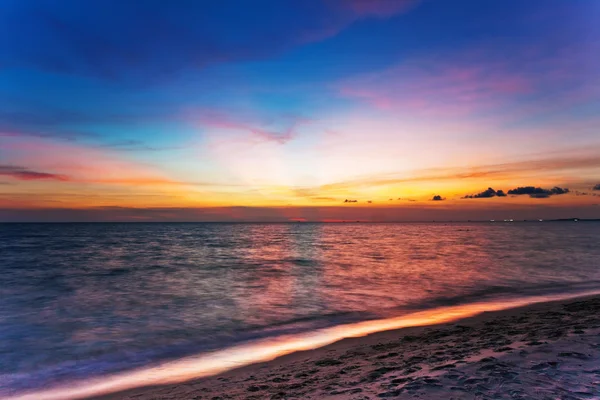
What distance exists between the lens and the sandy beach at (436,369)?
6109 millimetres

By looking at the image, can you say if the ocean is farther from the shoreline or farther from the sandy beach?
the sandy beach

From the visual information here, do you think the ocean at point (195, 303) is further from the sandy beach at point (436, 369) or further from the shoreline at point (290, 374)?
the sandy beach at point (436, 369)

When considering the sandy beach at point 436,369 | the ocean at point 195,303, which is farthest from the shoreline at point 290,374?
the ocean at point 195,303

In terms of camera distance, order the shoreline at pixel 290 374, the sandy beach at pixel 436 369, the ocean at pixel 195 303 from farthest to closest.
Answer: the ocean at pixel 195 303
the shoreline at pixel 290 374
the sandy beach at pixel 436 369

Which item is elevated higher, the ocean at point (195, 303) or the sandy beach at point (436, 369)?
the sandy beach at point (436, 369)

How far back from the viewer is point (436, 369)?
724 centimetres

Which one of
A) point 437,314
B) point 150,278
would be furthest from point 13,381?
point 150,278

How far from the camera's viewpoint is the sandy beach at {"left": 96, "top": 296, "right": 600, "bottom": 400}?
611 cm

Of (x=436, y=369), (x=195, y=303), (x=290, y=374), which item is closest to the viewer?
(x=436, y=369)

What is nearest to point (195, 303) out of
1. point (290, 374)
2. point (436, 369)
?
point (290, 374)

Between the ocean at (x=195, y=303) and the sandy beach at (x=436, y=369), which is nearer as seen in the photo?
the sandy beach at (x=436, y=369)

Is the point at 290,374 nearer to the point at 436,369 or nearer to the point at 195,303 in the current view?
the point at 436,369

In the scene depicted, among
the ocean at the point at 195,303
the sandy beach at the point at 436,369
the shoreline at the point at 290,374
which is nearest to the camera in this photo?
the sandy beach at the point at 436,369

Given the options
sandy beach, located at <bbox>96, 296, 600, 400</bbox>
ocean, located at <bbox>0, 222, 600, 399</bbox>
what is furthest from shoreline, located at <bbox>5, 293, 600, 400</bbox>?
ocean, located at <bbox>0, 222, 600, 399</bbox>
